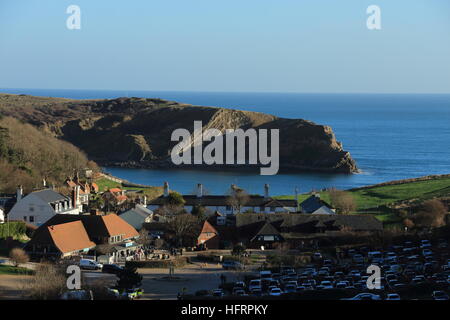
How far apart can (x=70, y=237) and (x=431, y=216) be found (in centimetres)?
1737

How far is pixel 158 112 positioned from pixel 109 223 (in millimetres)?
110481

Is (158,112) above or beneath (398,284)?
above

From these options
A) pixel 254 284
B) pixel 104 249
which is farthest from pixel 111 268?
pixel 254 284

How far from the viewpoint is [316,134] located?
114 m

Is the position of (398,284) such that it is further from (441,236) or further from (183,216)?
(183,216)

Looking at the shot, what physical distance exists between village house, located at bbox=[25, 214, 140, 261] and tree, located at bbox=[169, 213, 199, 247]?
1866 millimetres

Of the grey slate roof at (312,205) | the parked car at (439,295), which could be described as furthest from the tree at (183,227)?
the parked car at (439,295)

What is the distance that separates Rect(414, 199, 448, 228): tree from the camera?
36.8 metres

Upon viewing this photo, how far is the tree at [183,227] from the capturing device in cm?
3503

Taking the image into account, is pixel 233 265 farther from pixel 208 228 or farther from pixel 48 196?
pixel 48 196

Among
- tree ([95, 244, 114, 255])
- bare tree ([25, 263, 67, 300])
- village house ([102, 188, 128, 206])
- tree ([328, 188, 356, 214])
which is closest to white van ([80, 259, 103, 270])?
tree ([95, 244, 114, 255])

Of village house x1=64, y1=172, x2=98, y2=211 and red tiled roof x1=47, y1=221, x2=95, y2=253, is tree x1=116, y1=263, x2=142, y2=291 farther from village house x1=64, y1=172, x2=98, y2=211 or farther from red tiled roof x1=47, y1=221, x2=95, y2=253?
village house x1=64, y1=172, x2=98, y2=211

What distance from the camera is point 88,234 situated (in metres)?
32.7
